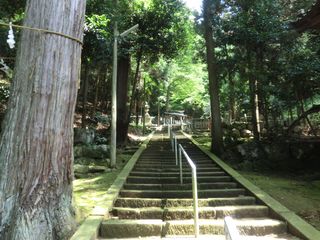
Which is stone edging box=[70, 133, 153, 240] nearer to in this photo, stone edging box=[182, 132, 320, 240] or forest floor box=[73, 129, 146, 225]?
forest floor box=[73, 129, 146, 225]

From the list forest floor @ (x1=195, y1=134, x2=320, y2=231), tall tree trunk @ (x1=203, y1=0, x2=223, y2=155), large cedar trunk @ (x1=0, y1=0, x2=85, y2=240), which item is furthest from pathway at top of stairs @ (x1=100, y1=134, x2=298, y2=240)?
tall tree trunk @ (x1=203, y1=0, x2=223, y2=155)

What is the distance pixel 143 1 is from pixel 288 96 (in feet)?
26.2

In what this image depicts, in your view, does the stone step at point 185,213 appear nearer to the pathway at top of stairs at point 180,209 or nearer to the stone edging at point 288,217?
the pathway at top of stairs at point 180,209

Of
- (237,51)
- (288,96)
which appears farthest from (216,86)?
(288,96)

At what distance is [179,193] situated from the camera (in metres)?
7.39

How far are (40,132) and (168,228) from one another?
253cm

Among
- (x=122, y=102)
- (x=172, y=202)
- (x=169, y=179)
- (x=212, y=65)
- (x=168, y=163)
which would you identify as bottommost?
(x=172, y=202)

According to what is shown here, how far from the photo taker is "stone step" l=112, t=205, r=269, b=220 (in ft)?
19.9

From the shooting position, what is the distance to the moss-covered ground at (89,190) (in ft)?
18.6

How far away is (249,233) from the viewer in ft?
18.0

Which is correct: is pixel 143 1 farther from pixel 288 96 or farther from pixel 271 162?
pixel 271 162

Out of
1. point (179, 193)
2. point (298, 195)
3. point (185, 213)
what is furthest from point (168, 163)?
point (185, 213)

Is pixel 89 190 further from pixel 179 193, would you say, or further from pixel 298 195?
pixel 298 195

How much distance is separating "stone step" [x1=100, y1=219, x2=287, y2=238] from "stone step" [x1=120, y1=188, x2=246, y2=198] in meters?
1.75
